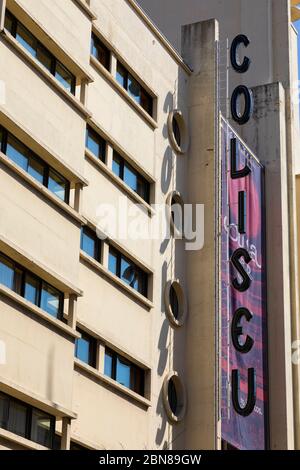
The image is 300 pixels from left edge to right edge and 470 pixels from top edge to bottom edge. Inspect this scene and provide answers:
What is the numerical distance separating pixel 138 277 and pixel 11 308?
9.71 meters

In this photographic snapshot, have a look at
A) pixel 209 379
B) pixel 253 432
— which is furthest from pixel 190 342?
pixel 253 432

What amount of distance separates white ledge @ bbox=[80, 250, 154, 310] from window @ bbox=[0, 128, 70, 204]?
6.22ft

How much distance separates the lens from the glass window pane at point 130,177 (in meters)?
38.1

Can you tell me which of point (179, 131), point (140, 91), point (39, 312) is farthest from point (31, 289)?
point (179, 131)

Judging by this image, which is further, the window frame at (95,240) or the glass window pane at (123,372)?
the glass window pane at (123,372)

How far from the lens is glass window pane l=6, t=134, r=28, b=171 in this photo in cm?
3033

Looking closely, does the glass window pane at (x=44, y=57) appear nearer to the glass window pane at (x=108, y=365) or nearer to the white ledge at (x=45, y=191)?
the white ledge at (x=45, y=191)

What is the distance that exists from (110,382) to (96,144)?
7.74m

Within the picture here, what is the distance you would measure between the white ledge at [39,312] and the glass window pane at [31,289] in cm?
62

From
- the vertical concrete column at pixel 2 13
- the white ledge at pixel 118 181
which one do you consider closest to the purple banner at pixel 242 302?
the white ledge at pixel 118 181

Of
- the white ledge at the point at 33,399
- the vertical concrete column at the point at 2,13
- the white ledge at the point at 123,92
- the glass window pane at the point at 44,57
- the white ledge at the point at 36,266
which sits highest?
the white ledge at the point at 123,92

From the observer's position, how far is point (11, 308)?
28.5 metres

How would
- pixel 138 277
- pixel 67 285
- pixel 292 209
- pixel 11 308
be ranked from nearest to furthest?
pixel 11 308, pixel 67 285, pixel 138 277, pixel 292 209

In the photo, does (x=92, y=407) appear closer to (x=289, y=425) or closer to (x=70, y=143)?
(x=70, y=143)
